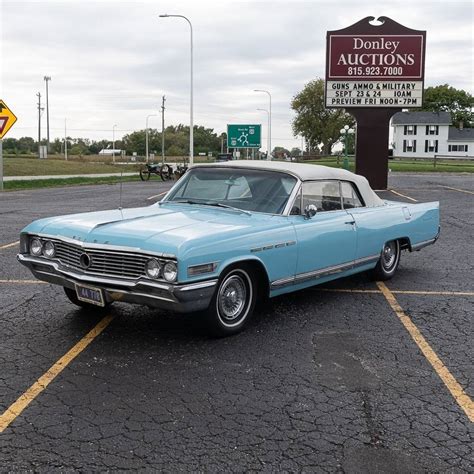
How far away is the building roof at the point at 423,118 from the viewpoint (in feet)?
323

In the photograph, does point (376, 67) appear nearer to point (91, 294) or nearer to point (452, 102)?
point (91, 294)

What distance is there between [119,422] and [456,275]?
214 inches

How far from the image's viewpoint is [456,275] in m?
7.59

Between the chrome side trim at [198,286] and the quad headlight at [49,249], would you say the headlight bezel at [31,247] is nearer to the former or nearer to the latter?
the quad headlight at [49,249]

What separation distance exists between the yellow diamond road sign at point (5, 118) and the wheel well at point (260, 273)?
1907 cm

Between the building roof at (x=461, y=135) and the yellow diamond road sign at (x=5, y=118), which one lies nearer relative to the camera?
the yellow diamond road sign at (x=5, y=118)

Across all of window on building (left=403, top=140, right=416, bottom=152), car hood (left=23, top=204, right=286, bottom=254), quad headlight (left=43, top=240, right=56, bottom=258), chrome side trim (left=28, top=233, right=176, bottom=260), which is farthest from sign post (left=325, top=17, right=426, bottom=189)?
window on building (left=403, top=140, right=416, bottom=152)

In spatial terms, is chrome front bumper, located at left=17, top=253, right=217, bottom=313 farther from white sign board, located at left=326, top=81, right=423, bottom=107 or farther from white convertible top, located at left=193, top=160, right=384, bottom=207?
white sign board, located at left=326, top=81, right=423, bottom=107

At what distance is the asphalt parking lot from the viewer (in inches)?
122

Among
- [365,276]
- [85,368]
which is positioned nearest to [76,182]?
[365,276]

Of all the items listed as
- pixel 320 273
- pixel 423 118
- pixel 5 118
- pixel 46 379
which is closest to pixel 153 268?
pixel 46 379

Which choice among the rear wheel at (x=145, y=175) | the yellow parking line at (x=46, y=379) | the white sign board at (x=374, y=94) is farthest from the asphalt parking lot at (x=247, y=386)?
the rear wheel at (x=145, y=175)

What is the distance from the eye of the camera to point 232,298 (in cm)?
489

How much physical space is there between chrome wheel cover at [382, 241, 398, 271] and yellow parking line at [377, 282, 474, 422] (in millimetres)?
737
